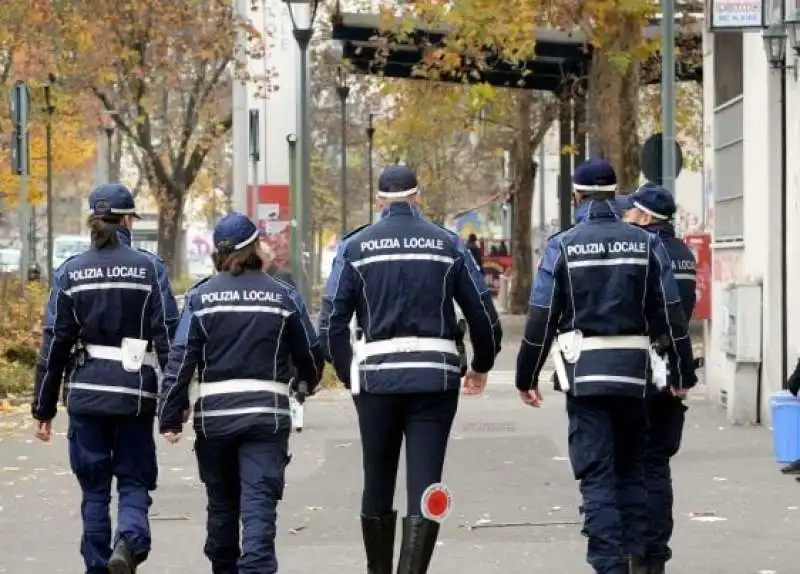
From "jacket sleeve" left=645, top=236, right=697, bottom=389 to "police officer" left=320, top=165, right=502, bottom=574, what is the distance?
69 centimetres

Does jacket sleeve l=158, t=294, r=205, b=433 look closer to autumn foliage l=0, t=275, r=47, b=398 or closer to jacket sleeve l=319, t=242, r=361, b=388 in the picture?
jacket sleeve l=319, t=242, r=361, b=388

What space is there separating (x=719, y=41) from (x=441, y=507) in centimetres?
1205

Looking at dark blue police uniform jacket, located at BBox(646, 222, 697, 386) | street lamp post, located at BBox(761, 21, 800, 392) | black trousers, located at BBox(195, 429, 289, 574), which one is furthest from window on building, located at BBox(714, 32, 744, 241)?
black trousers, located at BBox(195, 429, 289, 574)

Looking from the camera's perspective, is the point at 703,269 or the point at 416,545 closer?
the point at 416,545

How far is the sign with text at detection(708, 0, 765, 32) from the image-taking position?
17.1 meters

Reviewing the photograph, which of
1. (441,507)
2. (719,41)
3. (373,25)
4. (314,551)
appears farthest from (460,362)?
(373,25)

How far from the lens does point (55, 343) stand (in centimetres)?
915

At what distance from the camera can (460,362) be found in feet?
29.1

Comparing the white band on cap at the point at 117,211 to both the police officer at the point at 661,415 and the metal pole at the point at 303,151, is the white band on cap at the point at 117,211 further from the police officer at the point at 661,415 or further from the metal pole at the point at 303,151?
the metal pole at the point at 303,151

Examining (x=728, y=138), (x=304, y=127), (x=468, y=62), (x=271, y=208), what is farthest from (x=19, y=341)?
(x=271, y=208)

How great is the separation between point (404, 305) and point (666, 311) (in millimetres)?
1160

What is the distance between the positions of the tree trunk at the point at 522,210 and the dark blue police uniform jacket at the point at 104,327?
116 ft

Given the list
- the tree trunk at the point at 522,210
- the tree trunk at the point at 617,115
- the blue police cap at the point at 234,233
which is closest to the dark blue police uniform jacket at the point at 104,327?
the blue police cap at the point at 234,233

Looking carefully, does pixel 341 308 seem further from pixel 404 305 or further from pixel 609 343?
pixel 609 343
